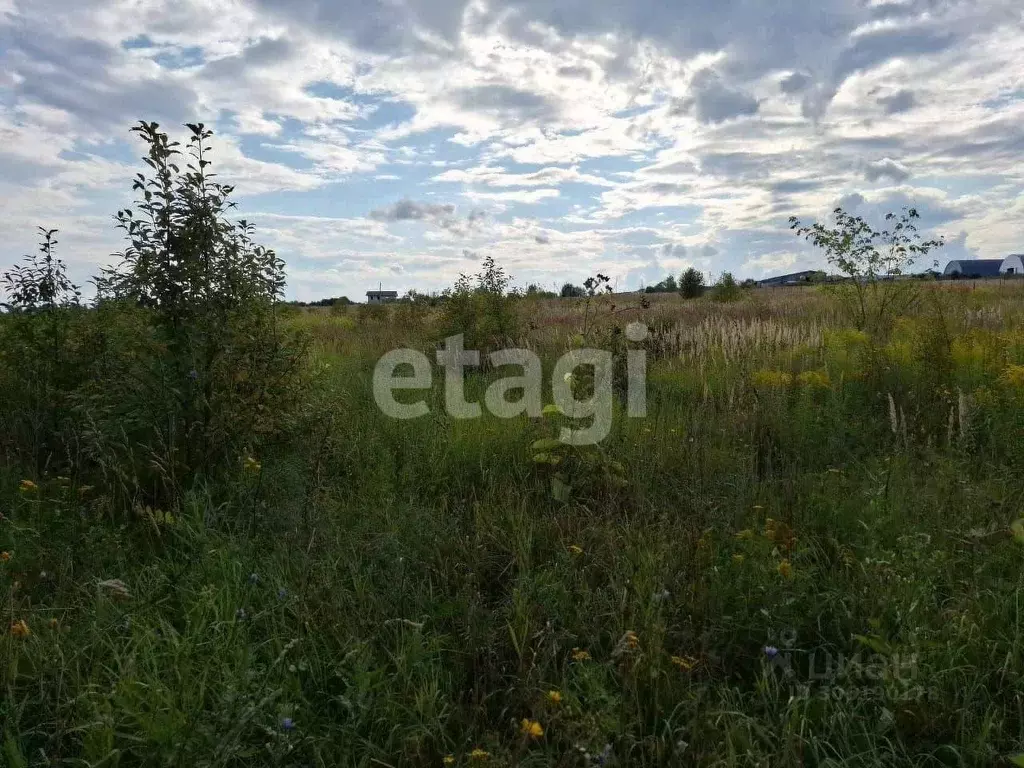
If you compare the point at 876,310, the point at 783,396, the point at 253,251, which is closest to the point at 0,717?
the point at 253,251

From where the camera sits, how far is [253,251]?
4.32 m

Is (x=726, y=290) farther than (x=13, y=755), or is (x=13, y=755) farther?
(x=726, y=290)

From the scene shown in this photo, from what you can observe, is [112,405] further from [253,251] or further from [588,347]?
[588,347]

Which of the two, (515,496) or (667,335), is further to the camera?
(667,335)

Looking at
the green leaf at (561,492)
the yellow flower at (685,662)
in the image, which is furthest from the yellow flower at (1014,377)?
the yellow flower at (685,662)

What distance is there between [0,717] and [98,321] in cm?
360

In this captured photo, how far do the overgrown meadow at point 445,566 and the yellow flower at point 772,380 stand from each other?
0.50 m

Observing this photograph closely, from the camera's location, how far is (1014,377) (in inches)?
212

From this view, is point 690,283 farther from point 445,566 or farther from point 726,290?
point 445,566

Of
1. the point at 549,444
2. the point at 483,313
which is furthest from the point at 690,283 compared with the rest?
the point at 549,444
